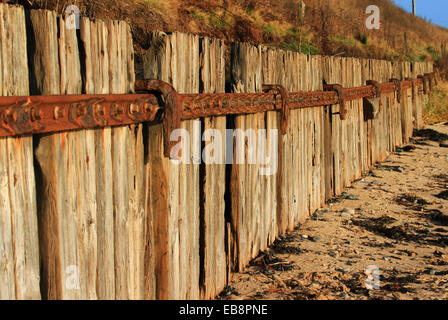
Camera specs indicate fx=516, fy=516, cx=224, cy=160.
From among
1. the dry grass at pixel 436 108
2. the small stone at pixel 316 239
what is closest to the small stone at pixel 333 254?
the small stone at pixel 316 239

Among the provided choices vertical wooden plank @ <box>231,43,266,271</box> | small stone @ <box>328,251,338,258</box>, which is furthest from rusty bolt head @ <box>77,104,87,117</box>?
small stone @ <box>328,251,338,258</box>

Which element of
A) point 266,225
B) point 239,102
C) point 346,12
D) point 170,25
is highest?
point 346,12

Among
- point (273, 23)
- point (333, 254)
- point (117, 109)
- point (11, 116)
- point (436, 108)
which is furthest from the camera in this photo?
point (273, 23)

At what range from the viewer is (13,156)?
1.87 m

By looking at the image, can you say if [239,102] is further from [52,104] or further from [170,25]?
[170,25]

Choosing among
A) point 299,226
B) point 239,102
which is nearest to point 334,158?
point 299,226

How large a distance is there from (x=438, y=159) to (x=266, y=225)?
568 cm

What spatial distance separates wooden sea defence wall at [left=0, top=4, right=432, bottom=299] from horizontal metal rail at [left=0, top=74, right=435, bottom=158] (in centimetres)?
8

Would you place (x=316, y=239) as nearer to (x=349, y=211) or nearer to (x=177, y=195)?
(x=349, y=211)

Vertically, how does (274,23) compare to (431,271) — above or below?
above

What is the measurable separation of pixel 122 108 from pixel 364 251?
2998 millimetres

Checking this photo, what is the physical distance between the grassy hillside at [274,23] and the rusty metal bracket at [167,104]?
37 centimetres

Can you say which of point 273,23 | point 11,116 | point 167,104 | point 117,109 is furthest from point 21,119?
point 273,23

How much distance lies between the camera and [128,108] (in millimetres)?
2426
